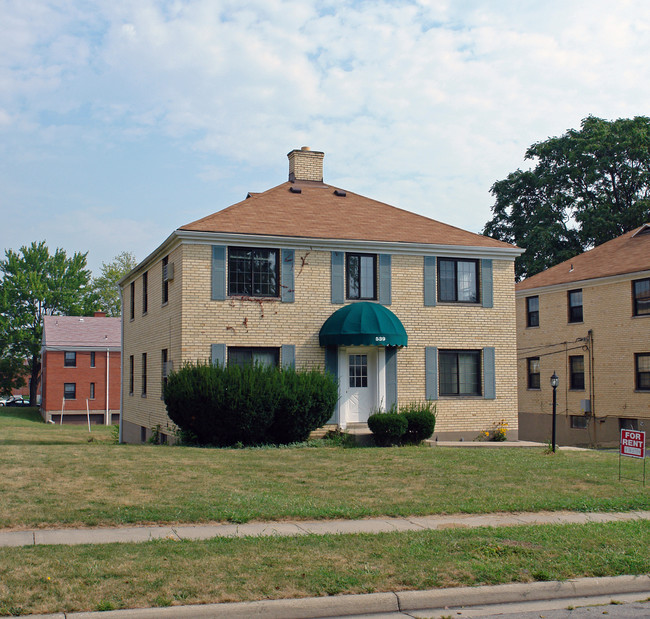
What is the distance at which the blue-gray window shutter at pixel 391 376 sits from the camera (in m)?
21.6

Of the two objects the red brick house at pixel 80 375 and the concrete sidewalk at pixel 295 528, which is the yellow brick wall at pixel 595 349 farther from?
the red brick house at pixel 80 375

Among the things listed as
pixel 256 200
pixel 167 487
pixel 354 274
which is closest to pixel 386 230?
pixel 354 274

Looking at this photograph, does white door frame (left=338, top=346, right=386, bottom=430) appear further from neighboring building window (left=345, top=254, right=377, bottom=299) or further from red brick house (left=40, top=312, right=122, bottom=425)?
red brick house (left=40, top=312, right=122, bottom=425)

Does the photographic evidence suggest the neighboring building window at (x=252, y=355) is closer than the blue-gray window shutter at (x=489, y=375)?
Yes

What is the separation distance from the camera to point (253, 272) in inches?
826

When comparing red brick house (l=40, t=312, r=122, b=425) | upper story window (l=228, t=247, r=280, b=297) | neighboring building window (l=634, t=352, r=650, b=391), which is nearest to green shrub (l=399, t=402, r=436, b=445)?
upper story window (l=228, t=247, r=280, b=297)

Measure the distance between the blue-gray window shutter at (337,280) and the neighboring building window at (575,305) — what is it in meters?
14.5

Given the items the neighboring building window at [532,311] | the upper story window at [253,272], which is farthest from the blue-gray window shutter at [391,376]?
the neighboring building window at [532,311]

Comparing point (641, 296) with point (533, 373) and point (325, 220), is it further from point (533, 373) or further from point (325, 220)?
point (325, 220)

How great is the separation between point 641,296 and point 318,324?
14.6 m

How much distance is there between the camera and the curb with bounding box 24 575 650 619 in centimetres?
637

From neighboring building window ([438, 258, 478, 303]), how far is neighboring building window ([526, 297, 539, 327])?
12131 mm

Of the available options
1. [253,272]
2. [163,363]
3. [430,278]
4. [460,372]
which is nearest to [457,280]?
[430,278]

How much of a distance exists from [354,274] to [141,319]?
872cm
